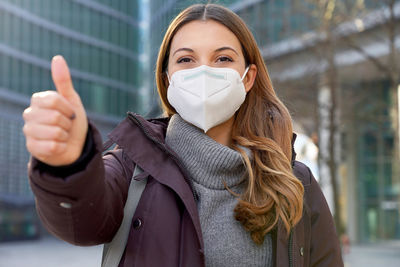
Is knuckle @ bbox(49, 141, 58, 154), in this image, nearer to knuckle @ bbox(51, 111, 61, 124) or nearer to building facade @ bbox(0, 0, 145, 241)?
knuckle @ bbox(51, 111, 61, 124)

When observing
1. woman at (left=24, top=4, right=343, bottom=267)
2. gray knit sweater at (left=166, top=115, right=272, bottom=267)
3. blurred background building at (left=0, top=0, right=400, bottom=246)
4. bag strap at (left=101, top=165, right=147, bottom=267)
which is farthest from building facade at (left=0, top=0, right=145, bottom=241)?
bag strap at (left=101, top=165, right=147, bottom=267)

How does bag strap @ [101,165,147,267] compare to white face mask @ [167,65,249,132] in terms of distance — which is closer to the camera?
bag strap @ [101,165,147,267]

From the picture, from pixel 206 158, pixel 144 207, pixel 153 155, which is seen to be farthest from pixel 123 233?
pixel 206 158

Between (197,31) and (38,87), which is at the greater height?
(38,87)

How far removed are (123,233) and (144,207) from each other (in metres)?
0.12

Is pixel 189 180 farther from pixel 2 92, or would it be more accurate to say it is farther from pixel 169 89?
pixel 2 92

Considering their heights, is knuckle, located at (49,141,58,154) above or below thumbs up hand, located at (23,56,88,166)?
below

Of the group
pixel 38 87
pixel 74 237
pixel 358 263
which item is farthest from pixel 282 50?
pixel 38 87

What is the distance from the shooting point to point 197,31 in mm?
2346

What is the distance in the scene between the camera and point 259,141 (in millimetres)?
2393

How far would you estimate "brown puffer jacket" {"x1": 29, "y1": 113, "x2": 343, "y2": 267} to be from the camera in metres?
1.56

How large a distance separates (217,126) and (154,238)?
704mm

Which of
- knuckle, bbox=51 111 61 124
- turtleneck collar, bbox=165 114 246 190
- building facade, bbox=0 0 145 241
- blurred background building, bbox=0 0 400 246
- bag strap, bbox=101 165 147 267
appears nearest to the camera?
knuckle, bbox=51 111 61 124

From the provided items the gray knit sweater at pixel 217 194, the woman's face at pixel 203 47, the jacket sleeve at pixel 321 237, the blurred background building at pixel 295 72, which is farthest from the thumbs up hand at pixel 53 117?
the blurred background building at pixel 295 72
